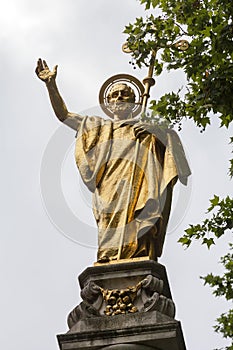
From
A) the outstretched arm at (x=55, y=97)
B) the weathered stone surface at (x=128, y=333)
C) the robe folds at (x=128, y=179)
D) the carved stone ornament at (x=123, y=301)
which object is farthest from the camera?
the outstretched arm at (x=55, y=97)

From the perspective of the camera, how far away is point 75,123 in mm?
13484

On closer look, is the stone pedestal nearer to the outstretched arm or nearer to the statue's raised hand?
the outstretched arm

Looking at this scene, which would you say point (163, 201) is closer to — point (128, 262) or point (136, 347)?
point (128, 262)

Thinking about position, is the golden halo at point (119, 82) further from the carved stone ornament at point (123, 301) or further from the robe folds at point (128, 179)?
the carved stone ornament at point (123, 301)

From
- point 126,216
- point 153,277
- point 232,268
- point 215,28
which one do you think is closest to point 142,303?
point 153,277

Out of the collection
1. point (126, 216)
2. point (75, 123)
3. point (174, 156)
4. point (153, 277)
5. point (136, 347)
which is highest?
point (75, 123)

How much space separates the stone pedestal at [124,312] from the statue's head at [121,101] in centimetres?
285

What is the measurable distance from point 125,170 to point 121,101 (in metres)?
1.32

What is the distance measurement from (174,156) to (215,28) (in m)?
2.07

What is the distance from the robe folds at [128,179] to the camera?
38.9 ft

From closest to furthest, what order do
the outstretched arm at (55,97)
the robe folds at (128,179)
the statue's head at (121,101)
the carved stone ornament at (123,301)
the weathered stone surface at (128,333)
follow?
the weathered stone surface at (128,333)
the carved stone ornament at (123,301)
the robe folds at (128,179)
the outstretched arm at (55,97)
the statue's head at (121,101)

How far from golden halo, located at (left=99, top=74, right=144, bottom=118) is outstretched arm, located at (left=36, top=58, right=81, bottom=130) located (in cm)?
44

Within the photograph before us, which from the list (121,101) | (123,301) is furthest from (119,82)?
(123,301)

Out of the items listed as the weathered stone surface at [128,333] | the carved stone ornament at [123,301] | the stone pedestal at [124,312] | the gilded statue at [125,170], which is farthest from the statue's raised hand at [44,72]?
the weathered stone surface at [128,333]
